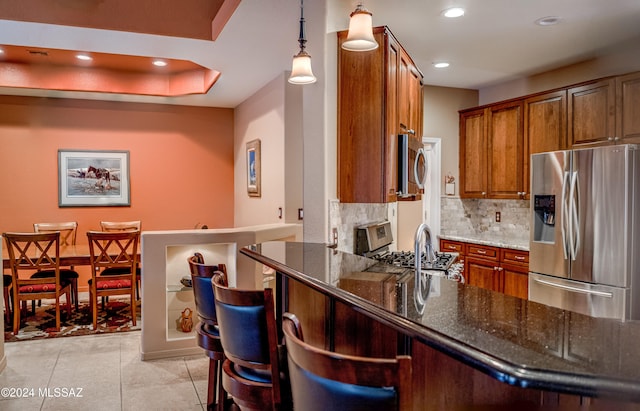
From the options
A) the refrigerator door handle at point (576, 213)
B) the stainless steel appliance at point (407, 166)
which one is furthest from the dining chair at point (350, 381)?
the refrigerator door handle at point (576, 213)

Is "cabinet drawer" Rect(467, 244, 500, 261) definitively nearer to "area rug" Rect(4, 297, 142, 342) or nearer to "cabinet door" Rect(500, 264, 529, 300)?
"cabinet door" Rect(500, 264, 529, 300)

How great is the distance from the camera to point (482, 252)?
15.8 feet

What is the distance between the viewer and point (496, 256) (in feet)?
15.3

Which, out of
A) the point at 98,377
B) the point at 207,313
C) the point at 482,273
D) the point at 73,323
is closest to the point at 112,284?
the point at 73,323

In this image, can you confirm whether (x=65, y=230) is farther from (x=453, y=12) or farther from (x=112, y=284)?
(x=453, y=12)

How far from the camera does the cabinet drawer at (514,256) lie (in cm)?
434

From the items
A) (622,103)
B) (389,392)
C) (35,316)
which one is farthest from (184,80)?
(389,392)

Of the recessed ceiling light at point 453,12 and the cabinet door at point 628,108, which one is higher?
the recessed ceiling light at point 453,12

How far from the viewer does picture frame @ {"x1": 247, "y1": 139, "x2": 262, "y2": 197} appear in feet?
17.0

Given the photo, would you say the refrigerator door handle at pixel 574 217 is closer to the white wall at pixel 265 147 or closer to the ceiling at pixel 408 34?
the ceiling at pixel 408 34

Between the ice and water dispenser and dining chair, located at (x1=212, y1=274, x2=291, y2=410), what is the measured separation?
3.16 meters

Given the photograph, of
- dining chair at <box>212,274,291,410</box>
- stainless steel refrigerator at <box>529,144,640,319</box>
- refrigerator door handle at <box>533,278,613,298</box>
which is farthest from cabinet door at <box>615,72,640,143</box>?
dining chair at <box>212,274,291,410</box>

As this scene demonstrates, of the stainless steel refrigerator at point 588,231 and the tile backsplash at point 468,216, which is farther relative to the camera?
the tile backsplash at point 468,216

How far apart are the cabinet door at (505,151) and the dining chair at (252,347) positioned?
3.88 meters
